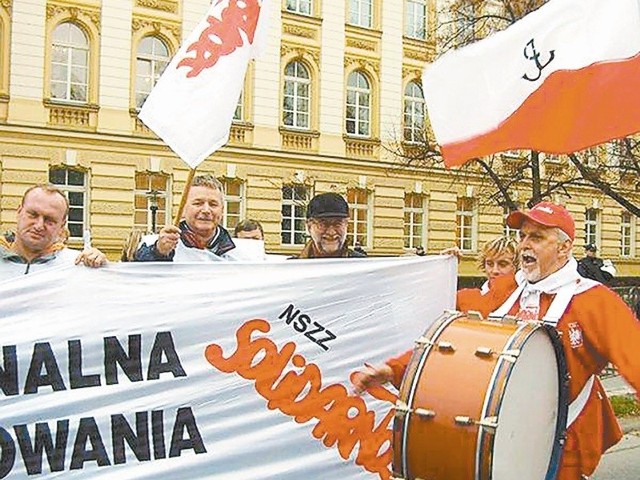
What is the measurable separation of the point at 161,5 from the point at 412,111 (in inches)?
385

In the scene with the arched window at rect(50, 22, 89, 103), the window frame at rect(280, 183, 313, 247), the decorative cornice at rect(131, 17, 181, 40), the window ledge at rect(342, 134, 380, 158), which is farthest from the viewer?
the window ledge at rect(342, 134, 380, 158)

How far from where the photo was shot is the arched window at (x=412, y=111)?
3095cm

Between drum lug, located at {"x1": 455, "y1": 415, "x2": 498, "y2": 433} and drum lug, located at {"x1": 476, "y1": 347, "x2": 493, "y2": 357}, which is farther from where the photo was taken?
drum lug, located at {"x1": 476, "y1": 347, "x2": 493, "y2": 357}

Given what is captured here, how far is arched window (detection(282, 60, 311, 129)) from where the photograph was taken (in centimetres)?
2833

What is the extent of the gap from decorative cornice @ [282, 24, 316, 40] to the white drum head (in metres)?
25.6

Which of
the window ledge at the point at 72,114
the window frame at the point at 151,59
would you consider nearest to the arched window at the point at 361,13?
the window frame at the point at 151,59

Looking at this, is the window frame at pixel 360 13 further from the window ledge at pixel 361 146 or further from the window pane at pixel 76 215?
the window pane at pixel 76 215

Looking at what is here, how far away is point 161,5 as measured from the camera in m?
25.7

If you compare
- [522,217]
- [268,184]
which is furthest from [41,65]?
[522,217]

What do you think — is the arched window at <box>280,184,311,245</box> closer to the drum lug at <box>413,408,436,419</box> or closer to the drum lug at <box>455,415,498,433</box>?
the drum lug at <box>413,408,436,419</box>

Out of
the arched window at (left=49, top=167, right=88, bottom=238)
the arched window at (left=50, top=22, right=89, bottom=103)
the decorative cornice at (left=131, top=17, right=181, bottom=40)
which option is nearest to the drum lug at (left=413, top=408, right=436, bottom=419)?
the arched window at (left=49, top=167, right=88, bottom=238)

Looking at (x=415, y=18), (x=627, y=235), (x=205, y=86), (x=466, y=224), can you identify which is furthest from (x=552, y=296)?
(x=627, y=235)

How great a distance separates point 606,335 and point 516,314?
1.31 ft

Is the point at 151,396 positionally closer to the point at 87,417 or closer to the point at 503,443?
the point at 87,417
